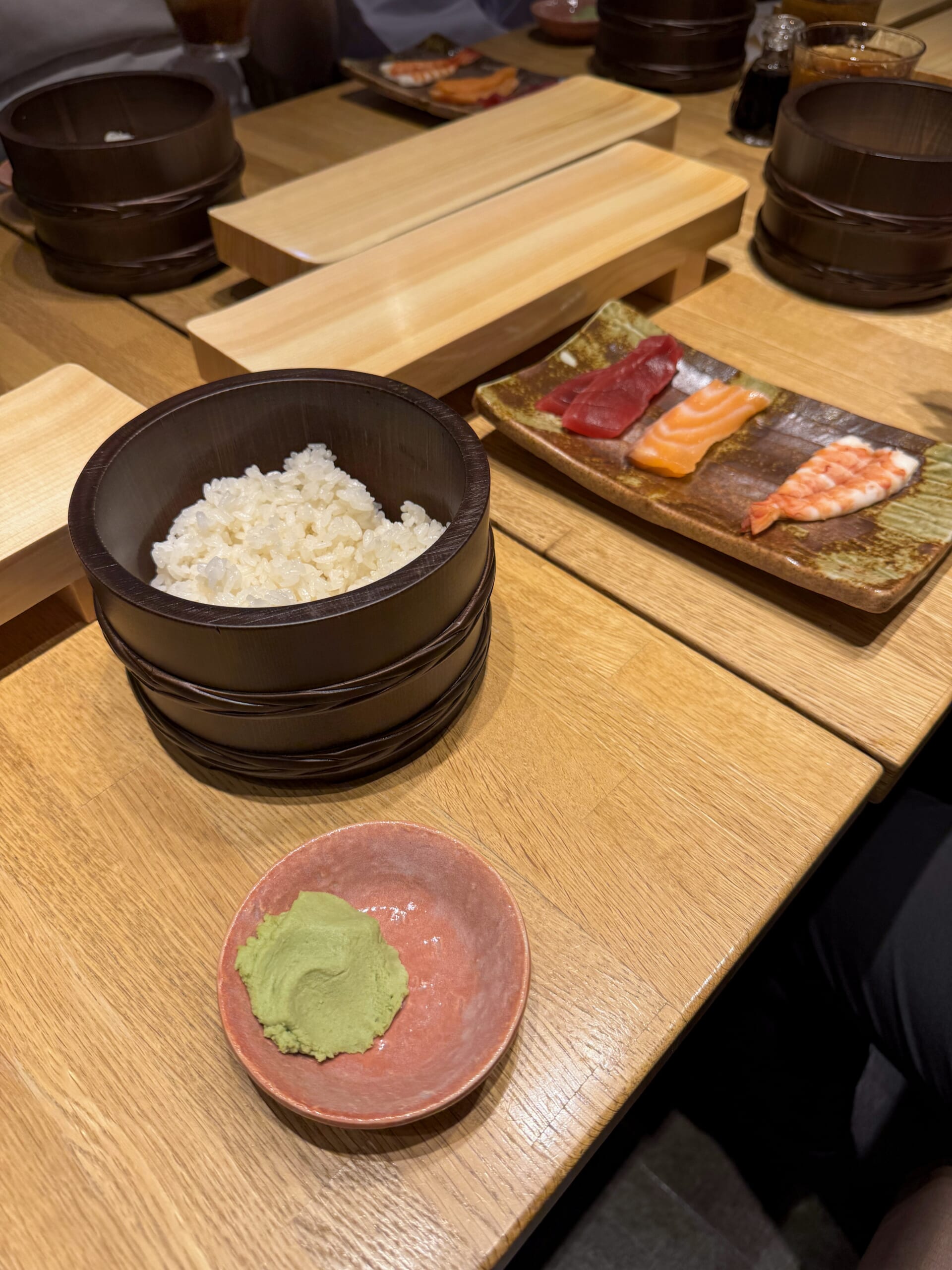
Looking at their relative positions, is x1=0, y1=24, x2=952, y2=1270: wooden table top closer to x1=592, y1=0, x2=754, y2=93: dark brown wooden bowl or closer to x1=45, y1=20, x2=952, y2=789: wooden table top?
x1=45, y1=20, x2=952, y2=789: wooden table top

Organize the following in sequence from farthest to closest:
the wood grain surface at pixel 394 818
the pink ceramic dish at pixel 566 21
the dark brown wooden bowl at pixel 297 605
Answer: the pink ceramic dish at pixel 566 21
the dark brown wooden bowl at pixel 297 605
the wood grain surface at pixel 394 818

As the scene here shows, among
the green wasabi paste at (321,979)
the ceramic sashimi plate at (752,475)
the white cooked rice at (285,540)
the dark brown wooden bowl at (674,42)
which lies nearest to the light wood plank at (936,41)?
the dark brown wooden bowl at (674,42)

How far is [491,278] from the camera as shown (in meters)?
1.67

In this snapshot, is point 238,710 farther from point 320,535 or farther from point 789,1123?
point 789,1123

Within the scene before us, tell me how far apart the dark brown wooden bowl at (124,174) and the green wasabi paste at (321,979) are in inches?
61.9

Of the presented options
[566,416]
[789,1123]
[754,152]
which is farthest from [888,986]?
[754,152]

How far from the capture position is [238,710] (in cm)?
99

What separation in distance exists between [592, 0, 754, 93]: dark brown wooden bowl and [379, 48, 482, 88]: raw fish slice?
413 mm

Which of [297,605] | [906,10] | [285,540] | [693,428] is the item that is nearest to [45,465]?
[285,540]

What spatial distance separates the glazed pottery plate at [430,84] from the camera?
102 inches

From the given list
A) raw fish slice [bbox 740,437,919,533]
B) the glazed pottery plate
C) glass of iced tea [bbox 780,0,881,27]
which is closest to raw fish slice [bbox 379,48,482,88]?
the glazed pottery plate

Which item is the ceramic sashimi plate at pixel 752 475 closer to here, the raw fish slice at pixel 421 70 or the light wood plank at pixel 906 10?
the raw fish slice at pixel 421 70

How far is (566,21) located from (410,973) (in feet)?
10.7

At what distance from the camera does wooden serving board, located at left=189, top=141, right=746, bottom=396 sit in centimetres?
152
